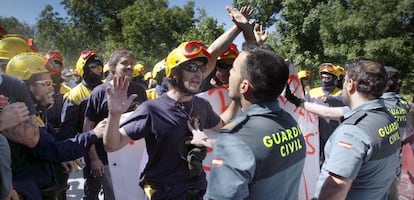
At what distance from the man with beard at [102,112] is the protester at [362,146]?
2.17 meters

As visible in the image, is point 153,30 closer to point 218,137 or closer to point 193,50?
point 193,50

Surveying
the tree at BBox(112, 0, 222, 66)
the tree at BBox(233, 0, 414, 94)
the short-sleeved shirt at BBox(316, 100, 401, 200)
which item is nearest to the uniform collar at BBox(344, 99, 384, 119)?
the short-sleeved shirt at BBox(316, 100, 401, 200)

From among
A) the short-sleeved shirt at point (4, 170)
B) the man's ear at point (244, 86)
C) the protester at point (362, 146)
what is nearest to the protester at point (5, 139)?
the short-sleeved shirt at point (4, 170)

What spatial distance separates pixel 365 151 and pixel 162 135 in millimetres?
1351

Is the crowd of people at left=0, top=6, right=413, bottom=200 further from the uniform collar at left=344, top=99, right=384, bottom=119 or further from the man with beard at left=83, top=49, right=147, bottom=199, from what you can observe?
the man with beard at left=83, top=49, right=147, bottom=199

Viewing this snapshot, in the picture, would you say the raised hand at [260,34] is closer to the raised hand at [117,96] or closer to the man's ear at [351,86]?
the man's ear at [351,86]

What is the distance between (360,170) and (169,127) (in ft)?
4.32

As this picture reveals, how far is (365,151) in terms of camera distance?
2.36 meters

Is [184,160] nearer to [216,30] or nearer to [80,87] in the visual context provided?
[80,87]

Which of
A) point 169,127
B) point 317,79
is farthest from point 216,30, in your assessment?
point 169,127

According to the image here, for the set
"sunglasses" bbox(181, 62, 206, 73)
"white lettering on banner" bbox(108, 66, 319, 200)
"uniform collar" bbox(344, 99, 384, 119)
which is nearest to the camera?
"uniform collar" bbox(344, 99, 384, 119)

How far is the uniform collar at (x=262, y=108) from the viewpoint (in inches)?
75.7

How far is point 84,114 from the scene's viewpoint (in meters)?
4.37

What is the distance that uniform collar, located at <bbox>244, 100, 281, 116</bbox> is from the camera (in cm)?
192
